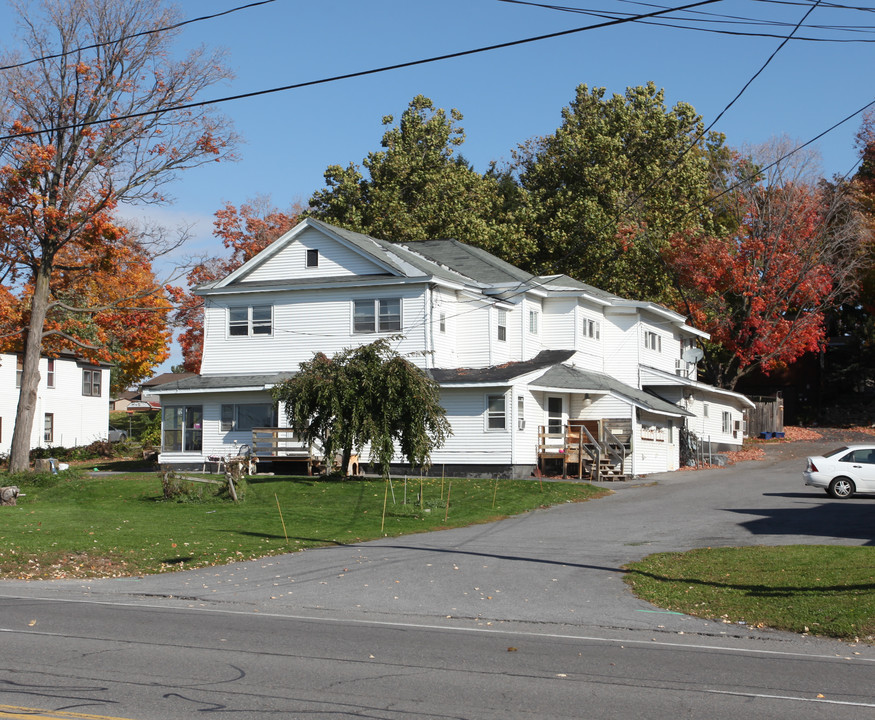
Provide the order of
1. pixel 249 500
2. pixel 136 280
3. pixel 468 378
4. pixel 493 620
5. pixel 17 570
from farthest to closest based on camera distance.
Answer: pixel 136 280
pixel 468 378
pixel 249 500
pixel 17 570
pixel 493 620

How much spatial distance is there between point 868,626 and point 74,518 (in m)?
18.8

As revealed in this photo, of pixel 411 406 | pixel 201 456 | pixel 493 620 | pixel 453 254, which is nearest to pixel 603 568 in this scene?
pixel 493 620

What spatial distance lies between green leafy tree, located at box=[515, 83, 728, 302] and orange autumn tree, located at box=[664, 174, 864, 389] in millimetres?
2113

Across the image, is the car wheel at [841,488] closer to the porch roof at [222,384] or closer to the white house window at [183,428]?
the porch roof at [222,384]

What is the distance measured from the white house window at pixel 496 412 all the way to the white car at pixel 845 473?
10596 mm

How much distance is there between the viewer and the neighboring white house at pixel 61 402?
55.7 meters

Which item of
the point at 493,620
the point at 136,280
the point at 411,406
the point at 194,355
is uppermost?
the point at 136,280

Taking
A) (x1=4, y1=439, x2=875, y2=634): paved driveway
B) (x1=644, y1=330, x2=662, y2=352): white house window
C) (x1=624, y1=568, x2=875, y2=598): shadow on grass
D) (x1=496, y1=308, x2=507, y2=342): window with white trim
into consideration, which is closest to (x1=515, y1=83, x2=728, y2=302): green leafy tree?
(x1=644, y1=330, x2=662, y2=352): white house window

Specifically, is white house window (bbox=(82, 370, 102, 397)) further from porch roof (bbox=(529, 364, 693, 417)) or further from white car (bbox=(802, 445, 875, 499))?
white car (bbox=(802, 445, 875, 499))

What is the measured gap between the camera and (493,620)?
13.2m

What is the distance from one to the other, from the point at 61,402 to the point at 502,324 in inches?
1265

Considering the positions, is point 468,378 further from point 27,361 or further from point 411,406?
point 27,361

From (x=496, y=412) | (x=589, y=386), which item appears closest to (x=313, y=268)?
(x=496, y=412)

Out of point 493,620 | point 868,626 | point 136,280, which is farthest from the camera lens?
point 136,280
